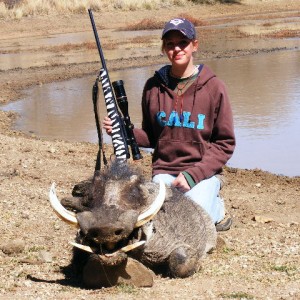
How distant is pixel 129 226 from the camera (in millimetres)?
5027

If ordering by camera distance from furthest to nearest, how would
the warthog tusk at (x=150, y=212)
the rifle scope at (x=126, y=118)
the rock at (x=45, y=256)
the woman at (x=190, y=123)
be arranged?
the rifle scope at (x=126, y=118)
the woman at (x=190, y=123)
the rock at (x=45, y=256)
the warthog tusk at (x=150, y=212)

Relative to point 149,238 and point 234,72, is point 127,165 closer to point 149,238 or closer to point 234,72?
point 149,238

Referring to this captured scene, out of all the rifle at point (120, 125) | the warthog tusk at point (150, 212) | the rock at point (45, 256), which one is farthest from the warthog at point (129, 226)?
the rifle at point (120, 125)

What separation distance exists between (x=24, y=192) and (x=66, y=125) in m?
6.59

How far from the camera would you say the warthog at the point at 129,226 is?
5062mm

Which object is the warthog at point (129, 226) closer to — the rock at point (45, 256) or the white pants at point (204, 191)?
the white pants at point (204, 191)

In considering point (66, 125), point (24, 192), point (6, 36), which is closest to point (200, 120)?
point (24, 192)

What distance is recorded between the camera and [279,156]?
11555 mm

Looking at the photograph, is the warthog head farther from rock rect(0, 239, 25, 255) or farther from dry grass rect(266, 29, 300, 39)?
dry grass rect(266, 29, 300, 39)

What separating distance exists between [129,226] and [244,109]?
10308 mm

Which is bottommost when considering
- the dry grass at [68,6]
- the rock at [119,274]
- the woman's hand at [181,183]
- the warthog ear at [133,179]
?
the dry grass at [68,6]

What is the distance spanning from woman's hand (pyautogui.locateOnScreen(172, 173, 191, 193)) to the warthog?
14cm

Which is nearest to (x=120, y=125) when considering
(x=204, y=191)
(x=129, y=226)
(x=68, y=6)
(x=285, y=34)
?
(x=204, y=191)

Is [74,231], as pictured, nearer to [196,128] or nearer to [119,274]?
[196,128]
